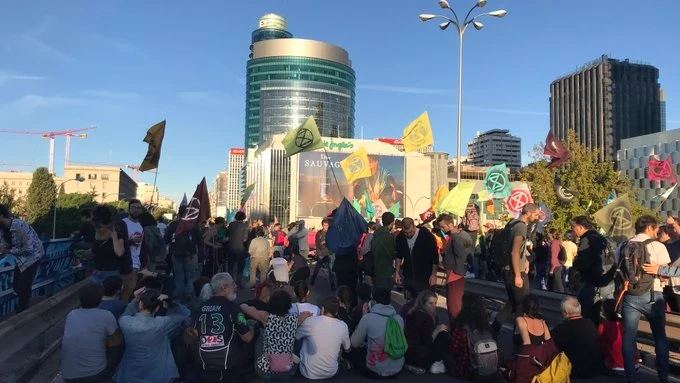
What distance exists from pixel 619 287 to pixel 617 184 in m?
28.7

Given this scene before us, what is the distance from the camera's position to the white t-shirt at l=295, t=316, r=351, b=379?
19.4 ft

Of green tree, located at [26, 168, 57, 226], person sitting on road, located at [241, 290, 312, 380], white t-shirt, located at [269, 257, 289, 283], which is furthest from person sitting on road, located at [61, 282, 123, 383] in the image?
green tree, located at [26, 168, 57, 226]

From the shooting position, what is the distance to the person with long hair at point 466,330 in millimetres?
6039

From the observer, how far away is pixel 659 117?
15912 centimetres

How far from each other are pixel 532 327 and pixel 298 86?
5847 inches

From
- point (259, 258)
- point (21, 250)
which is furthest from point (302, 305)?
point (259, 258)

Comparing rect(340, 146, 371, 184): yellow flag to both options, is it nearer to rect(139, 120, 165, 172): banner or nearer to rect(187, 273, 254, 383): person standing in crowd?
rect(139, 120, 165, 172): banner

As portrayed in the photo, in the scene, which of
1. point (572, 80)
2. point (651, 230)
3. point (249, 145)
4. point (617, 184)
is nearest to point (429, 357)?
point (651, 230)

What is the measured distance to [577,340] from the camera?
5.93 metres

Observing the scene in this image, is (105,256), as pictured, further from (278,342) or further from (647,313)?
(647,313)

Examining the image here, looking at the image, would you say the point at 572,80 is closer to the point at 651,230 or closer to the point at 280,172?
the point at 280,172

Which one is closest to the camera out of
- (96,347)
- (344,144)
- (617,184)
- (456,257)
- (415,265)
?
(96,347)

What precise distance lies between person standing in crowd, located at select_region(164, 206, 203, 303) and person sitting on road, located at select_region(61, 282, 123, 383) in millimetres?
4419

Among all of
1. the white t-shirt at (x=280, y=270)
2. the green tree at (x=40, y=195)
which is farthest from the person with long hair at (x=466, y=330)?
the green tree at (x=40, y=195)
